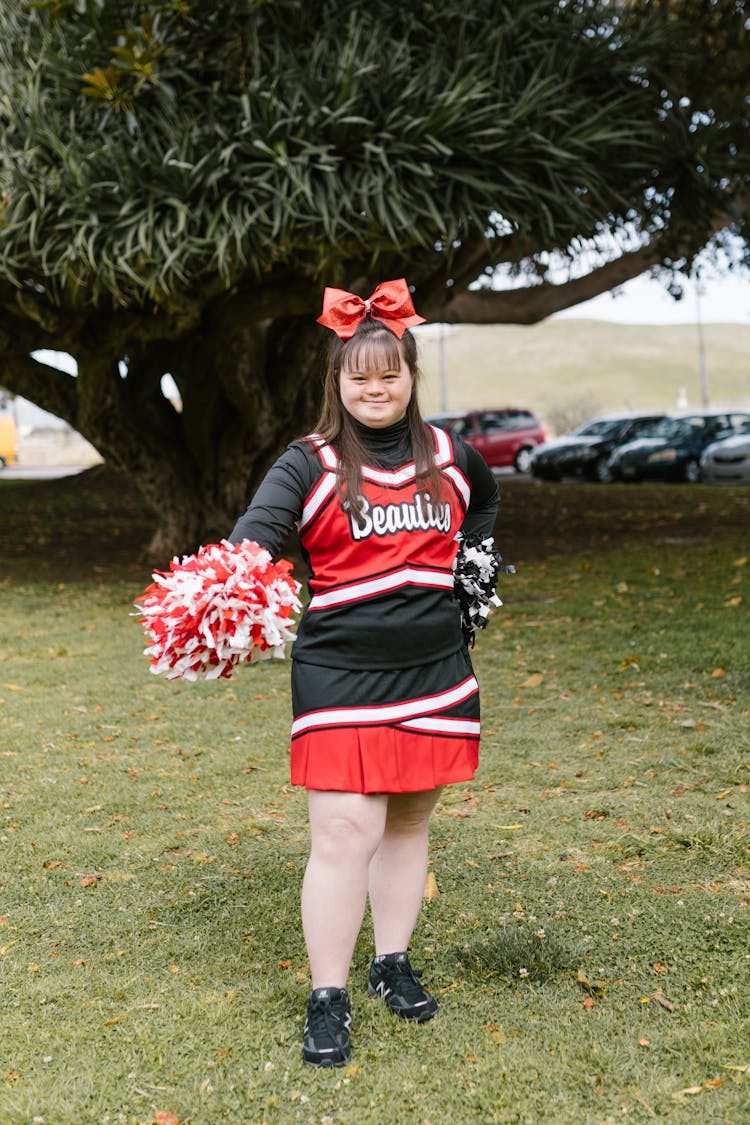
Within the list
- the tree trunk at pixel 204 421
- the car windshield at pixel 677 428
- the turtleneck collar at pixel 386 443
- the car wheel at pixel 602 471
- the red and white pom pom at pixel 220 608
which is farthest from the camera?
the car wheel at pixel 602 471

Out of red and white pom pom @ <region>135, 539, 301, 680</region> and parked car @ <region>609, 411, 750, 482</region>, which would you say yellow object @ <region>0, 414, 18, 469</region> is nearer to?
parked car @ <region>609, 411, 750, 482</region>

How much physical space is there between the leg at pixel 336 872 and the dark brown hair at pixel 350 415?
0.75 meters

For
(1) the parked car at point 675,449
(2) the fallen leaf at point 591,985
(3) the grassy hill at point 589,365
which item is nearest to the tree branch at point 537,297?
(2) the fallen leaf at point 591,985

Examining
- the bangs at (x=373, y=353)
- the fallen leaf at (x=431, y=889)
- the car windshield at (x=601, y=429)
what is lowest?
the fallen leaf at (x=431, y=889)

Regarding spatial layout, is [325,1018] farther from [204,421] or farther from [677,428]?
[677,428]

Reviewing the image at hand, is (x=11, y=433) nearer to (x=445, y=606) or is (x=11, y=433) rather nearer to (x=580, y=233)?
(x=580, y=233)

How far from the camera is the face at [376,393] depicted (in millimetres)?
3035

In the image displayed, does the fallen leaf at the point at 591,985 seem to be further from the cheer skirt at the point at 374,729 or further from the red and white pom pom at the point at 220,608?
the red and white pom pom at the point at 220,608

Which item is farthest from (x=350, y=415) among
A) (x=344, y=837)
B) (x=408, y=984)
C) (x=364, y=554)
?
(x=408, y=984)

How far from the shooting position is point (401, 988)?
321 cm

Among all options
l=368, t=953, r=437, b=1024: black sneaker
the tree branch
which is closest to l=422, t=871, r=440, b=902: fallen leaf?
l=368, t=953, r=437, b=1024: black sneaker

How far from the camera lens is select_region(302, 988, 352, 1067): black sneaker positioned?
9.68 ft

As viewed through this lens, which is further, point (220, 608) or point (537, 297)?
point (537, 297)

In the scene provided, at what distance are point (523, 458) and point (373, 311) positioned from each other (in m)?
27.8
